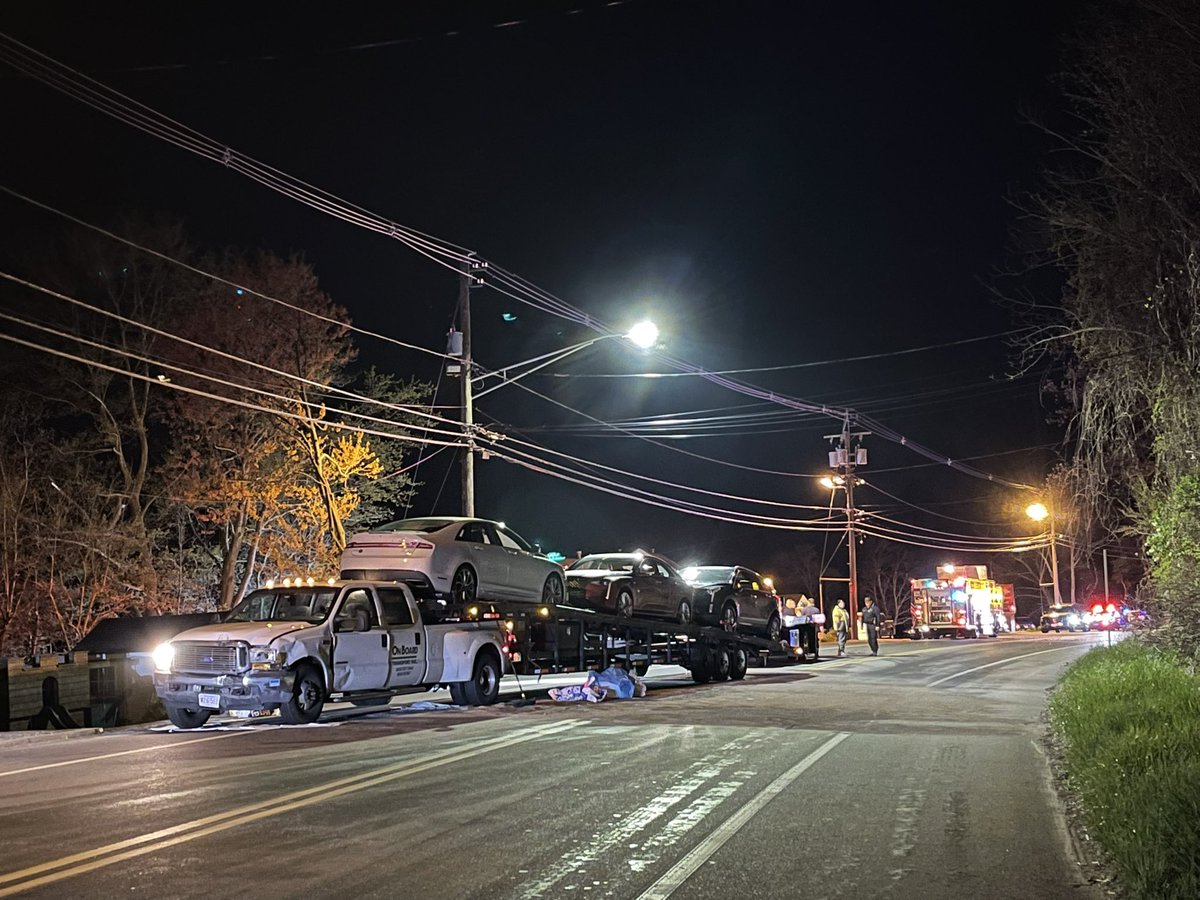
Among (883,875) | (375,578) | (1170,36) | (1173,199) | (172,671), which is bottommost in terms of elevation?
(883,875)

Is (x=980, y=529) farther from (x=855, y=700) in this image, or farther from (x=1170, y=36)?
(x=1170, y=36)

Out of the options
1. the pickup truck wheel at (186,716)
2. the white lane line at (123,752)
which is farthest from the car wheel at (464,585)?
the pickup truck wheel at (186,716)

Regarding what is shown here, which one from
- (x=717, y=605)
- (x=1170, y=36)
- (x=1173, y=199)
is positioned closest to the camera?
(x=1170, y=36)

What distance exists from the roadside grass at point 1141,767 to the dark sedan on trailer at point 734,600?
1020 centimetres

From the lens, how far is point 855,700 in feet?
60.0

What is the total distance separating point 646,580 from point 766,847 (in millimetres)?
13882

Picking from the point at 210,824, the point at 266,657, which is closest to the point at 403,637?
the point at 266,657

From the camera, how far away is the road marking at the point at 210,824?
6.86 m

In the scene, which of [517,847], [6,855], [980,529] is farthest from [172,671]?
[980,529]

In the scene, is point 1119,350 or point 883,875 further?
point 1119,350

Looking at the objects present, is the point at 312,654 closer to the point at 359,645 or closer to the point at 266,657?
the point at 266,657

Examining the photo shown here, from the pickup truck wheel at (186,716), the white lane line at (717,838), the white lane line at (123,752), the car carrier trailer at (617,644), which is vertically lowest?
the white lane line at (717,838)

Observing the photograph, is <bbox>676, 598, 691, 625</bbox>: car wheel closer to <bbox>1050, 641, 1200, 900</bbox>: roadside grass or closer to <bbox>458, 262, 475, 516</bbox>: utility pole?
<bbox>458, 262, 475, 516</bbox>: utility pole

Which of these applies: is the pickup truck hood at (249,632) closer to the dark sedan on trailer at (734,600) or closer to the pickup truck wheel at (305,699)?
the pickup truck wheel at (305,699)
